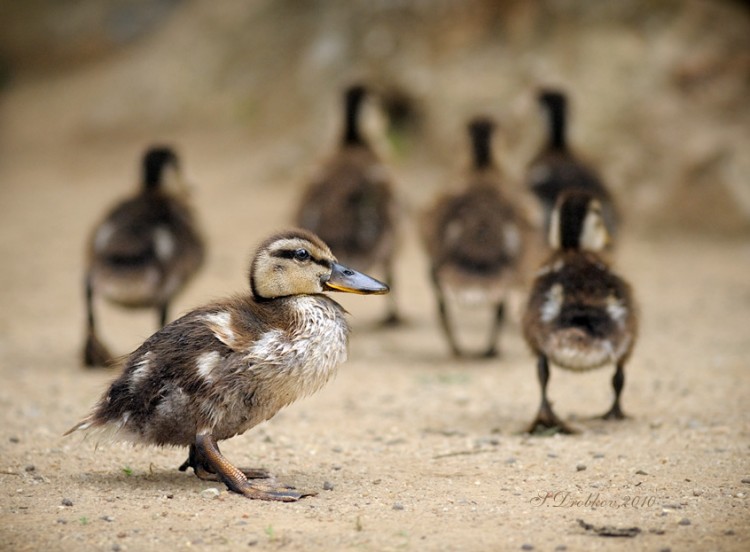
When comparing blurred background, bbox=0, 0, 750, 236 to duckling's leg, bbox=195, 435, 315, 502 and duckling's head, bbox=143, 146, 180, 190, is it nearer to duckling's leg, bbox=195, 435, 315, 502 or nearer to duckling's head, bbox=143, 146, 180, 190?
duckling's head, bbox=143, 146, 180, 190

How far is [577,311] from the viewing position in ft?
20.1

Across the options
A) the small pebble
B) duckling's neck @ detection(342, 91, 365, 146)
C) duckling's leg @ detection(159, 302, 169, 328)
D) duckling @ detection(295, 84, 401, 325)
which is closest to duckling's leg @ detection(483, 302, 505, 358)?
duckling @ detection(295, 84, 401, 325)

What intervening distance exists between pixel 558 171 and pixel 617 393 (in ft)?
11.8

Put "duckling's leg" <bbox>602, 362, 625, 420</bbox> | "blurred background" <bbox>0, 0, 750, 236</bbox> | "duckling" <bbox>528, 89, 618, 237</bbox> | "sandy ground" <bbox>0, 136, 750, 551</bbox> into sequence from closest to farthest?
"sandy ground" <bbox>0, 136, 750, 551</bbox>
"duckling's leg" <bbox>602, 362, 625, 420</bbox>
"duckling" <bbox>528, 89, 618, 237</bbox>
"blurred background" <bbox>0, 0, 750, 236</bbox>

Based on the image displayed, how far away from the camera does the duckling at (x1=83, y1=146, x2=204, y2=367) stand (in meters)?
7.93

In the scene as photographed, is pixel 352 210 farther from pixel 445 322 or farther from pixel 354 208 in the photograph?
pixel 445 322

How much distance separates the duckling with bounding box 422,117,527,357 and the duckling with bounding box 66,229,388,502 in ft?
10.6

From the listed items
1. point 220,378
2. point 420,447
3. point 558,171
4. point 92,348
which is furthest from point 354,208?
point 220,378

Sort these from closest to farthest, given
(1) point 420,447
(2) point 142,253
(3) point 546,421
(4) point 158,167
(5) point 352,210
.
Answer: (1) point 420,447, (3) point 546,421, (2) point 142,253, (4) point 158,167, (5) point 352,210

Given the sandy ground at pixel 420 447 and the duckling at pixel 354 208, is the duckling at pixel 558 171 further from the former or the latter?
the duckling at pixel 354 208

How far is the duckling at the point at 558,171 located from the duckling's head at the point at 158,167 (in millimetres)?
3277

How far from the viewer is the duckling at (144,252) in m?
7.93

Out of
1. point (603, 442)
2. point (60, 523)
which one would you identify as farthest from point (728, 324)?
point (60, 523)

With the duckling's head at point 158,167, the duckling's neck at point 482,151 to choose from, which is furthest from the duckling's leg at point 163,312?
the duckling's neck at point 482,151
